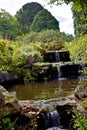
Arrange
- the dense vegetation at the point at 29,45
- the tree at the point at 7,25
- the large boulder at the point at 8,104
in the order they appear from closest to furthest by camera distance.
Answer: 1. the dense vegetation at the point at 29,45
2. the large boulder at the point at 8,104
3. the tree at the point at 7,25

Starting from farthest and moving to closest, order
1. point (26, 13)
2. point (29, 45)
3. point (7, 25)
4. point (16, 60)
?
point (26, 13), point (7, 25), point (29, 45), point (16, 60)

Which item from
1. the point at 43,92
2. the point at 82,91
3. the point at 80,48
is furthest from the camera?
the point at 43,92

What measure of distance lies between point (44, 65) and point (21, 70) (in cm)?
161

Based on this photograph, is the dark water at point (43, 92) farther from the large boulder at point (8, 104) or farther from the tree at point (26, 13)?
the tree at point (26, 13)

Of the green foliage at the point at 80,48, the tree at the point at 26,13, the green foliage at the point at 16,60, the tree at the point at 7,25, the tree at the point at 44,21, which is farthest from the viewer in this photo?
the tree at the point at 26,13

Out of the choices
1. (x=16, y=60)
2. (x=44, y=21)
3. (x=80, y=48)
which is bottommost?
(x=16, y=60)

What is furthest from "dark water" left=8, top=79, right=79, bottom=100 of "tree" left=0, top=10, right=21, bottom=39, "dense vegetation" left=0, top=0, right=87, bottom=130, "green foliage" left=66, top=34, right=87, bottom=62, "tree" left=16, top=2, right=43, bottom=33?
"tree" left=16, top=2, right=43, bottom=33

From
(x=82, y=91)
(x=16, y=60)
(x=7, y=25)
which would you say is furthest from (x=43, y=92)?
(x=7, y=25)

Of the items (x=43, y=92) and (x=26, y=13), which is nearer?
(x=43, y=92)

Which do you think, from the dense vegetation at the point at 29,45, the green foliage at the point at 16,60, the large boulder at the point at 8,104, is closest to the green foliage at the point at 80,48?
the dense vegetation at the point at 29,45

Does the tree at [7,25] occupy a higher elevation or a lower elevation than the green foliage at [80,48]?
lower

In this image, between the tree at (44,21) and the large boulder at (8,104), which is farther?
the tree at (44,21)

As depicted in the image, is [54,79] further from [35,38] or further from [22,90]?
[35,38]

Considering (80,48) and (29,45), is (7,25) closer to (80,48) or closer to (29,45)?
(29,45)
